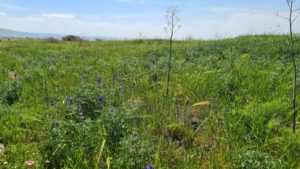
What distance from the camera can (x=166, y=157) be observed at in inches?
152

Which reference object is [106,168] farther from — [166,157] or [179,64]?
[179,64]

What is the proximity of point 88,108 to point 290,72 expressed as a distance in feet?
14.1

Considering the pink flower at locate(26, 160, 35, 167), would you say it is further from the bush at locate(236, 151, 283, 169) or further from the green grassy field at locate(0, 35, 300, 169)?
the bush at locate(236, 151, 283, 169)

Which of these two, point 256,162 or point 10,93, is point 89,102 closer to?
point 10,93

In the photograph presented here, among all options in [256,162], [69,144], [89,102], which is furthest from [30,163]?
[256,162]

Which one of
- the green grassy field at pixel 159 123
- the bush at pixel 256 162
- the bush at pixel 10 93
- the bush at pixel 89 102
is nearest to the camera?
the bush at pixel 256 162

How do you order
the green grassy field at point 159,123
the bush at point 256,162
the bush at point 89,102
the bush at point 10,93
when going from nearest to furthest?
the bush at point 256,162 < the green grassy field at point 159,123 < the bush at point 89,102 < the bush at point 10,93

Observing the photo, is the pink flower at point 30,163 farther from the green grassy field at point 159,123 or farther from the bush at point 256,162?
the bush at point 256,162

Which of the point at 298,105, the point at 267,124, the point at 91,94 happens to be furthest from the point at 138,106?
the point at 298,105

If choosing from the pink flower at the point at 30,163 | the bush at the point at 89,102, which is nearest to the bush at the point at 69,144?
the pink flower at the point at 30,163

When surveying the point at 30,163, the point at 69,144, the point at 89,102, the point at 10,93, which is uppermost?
the point at 89,102

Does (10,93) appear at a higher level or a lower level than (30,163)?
higher

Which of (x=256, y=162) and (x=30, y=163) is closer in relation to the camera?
→ (x=256, y=162)

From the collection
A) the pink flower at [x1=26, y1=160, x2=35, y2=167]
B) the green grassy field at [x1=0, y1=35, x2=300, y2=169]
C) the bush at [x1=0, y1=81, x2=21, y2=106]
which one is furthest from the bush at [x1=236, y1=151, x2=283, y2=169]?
the bush at [x1=0, y1=81, x2=21, y2=106]
